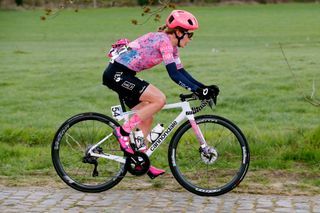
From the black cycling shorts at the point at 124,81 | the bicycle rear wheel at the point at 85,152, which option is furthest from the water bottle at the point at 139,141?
the black cycling shorts at the point at 124,81

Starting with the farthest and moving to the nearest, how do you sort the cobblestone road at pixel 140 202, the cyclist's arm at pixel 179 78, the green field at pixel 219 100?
1. the green field at pixel 219 100
2. the cyclist's arm at pixel 179 78
3. the cobblestone road at pixel 140 202

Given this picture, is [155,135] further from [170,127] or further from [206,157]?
[206,157]

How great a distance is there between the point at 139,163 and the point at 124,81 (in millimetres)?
787

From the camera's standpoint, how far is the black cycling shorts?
7.07 metres

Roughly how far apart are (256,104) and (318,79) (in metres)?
3.96

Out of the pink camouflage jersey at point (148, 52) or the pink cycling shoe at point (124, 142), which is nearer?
the pink camouflage jersey at point (148, 52)

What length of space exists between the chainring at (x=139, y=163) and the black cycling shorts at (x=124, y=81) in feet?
1.78

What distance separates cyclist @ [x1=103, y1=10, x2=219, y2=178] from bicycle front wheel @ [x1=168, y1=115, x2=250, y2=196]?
0.33 m

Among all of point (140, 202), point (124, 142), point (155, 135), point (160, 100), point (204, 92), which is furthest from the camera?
point (155, 135)

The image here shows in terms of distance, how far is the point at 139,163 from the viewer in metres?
7.20

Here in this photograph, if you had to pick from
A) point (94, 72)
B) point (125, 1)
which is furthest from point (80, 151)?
point (125, 1)

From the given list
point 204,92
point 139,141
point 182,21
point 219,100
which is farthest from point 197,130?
point 219,100

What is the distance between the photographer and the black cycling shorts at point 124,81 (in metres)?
7.07

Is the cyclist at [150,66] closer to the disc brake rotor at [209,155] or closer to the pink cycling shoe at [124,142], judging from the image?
the pink cycling shoe at [124,142]
